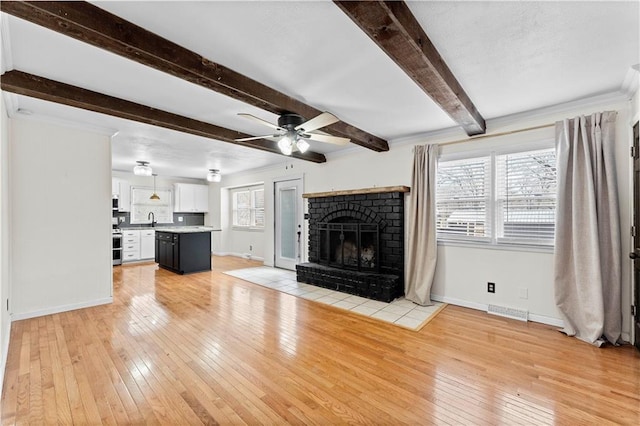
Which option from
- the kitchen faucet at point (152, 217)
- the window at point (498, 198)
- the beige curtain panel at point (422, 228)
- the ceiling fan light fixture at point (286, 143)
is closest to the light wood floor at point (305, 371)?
the beige curtain panel at point (422, 228)

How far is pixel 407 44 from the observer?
5.71 ft

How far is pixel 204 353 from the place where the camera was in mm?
2572

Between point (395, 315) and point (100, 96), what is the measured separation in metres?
3.89

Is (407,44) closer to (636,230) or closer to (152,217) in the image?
(636,230)

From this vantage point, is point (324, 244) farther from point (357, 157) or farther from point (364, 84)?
point (364, 84)

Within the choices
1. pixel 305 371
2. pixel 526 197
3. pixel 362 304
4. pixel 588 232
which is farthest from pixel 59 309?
pixel 588 232

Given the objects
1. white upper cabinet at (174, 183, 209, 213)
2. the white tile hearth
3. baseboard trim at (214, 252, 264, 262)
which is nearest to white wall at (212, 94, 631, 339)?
the white tile hearth

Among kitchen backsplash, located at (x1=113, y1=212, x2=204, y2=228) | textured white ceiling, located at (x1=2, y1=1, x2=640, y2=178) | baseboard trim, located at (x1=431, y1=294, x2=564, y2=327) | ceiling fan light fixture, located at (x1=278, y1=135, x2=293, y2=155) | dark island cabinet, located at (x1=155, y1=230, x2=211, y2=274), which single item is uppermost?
textured white ceiling, located at (x1=2, y1=1, x2=640, y2=178)

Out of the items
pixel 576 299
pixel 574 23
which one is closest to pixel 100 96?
pixel 574 23

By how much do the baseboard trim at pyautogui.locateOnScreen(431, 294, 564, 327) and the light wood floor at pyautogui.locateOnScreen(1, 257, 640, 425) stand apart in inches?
4.4

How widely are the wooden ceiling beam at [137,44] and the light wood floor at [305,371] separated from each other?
2285 mm

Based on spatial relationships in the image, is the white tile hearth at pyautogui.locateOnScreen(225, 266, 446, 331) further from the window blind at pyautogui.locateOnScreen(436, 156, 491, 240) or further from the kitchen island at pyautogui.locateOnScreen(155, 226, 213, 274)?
the kitchen island at pyautogui.locateOnScreen(155, 226, 213, 274)

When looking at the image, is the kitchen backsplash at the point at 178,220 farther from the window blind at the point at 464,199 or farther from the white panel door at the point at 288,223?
the window blind at the point at 464,199

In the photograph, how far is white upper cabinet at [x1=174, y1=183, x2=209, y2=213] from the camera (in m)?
8.21
